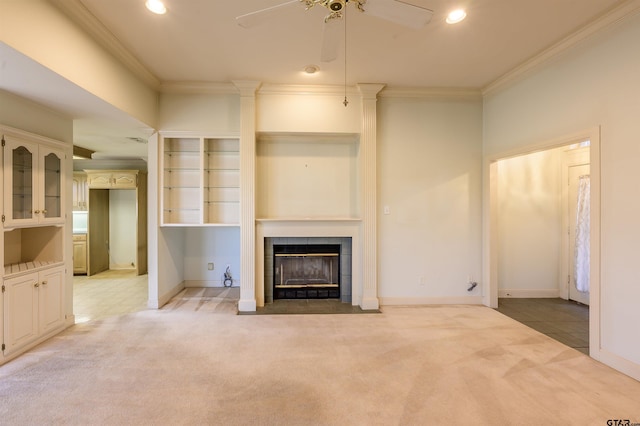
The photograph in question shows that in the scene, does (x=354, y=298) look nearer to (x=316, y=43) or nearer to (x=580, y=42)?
(x=316, y=43)

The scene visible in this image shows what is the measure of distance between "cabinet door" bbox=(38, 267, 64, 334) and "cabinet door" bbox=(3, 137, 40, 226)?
0.61m

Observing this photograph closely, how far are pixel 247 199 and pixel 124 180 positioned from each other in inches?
147

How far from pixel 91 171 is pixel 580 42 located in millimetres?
7722

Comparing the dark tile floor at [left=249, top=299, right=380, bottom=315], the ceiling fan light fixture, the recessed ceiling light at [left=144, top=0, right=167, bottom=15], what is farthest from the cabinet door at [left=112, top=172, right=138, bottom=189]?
the ceiling fan light fixture

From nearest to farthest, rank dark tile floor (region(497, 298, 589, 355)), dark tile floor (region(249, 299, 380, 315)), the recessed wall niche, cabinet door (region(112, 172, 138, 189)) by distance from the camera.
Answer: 1. dark tile floor (region(497, 298, 589, 355))
2. dark tile floor (region(249, 299, 380, 315))
3. the recessed wall niche
4. cabinet door (region(112, 172, 138, 189))

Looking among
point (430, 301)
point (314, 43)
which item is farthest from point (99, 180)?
point (430, 301)

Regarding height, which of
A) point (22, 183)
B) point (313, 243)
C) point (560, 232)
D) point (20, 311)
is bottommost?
point (20, 311)

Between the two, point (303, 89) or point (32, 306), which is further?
point (303, 89)

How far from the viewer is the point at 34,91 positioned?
2541 millimetres

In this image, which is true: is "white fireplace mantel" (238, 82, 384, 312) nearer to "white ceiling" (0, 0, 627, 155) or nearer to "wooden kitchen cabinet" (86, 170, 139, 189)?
"white ceiling" (0, 0, 627, 155)

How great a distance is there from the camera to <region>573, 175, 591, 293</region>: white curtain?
404 centimetres

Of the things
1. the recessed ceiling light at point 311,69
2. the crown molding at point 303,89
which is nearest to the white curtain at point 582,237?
the crown molding at point 303,89

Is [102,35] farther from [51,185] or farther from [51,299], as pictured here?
[51,299]

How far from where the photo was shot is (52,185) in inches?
120
